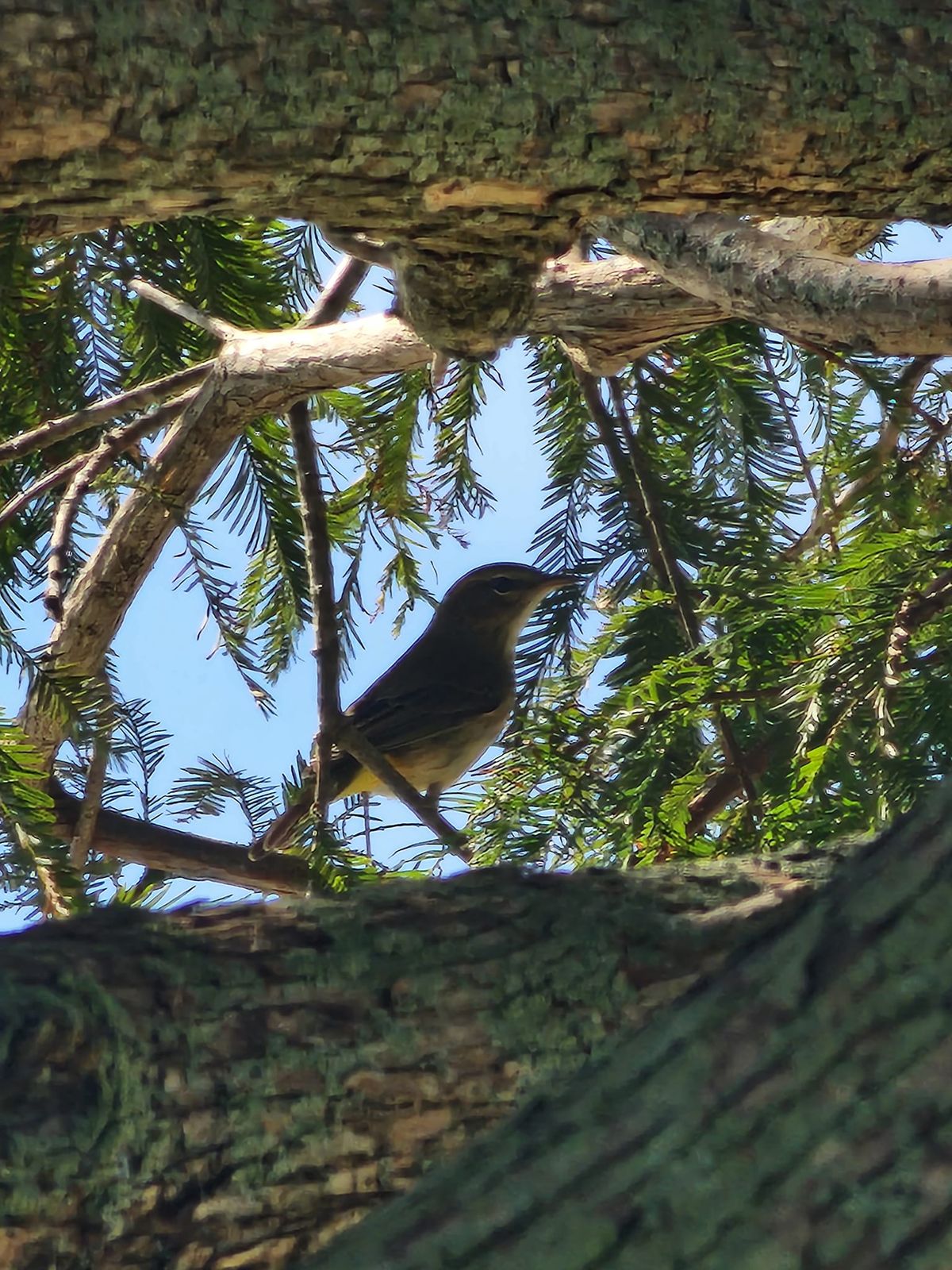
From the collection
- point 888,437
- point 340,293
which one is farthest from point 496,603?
point 888,437

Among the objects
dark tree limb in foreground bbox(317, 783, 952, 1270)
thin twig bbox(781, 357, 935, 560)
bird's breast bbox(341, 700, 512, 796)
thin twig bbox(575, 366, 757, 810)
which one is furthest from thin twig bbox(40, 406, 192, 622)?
bird's breast bbox(341, 700, 512, 796)

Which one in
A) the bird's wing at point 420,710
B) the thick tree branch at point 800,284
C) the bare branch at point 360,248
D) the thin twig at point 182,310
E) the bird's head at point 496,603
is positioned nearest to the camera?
the thick tree branch at point 800,284

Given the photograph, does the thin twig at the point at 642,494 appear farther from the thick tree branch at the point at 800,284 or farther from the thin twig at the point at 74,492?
the thin twig at the point at 74,492

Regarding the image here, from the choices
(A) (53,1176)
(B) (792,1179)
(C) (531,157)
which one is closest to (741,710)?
(C) (531,157)

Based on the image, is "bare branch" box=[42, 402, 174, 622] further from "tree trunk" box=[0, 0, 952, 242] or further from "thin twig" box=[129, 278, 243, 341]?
"tree trunk" box=[0, 0, 952, 242]

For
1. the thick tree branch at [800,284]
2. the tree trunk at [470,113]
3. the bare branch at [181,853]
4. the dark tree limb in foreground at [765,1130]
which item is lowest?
the dark tree limb in foreground at [765,1130]

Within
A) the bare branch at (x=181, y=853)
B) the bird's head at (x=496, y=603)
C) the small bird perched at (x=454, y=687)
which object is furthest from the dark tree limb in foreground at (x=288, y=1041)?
the bird's head at (x=496, y=603)

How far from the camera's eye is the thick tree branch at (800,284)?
2.37m

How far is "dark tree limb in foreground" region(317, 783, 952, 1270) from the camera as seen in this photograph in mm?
825

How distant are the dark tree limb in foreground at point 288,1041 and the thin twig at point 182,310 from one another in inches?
90.0

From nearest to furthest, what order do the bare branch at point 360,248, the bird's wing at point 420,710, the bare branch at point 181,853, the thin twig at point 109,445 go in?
the bare branch at point 360,248
the bare branch at point 181,853
the thin twig at point 109,445
the bird's wing at point 420,710

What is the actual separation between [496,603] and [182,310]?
9.90ft

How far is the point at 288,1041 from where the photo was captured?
4.56ft

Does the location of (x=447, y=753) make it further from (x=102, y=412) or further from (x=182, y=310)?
(x=102, y=412)
